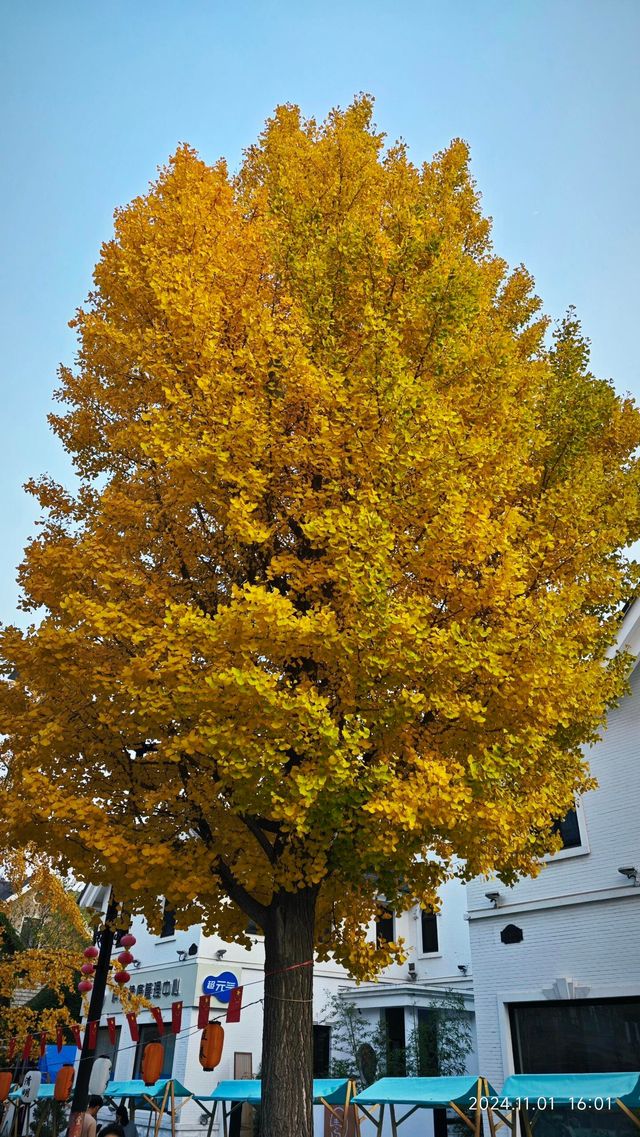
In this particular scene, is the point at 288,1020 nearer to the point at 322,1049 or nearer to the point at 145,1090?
the point at 145,1090

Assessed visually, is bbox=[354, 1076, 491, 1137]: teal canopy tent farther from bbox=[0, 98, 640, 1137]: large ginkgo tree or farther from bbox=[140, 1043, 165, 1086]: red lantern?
bbox=[0, 98, 640, 1137]: large ginkgo tree

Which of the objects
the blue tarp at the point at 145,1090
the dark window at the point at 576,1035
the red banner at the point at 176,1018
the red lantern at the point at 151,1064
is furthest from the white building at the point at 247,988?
the dark window at the point at 576,1035

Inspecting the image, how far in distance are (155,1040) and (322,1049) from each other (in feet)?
15.1

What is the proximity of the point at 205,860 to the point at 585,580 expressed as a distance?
4.90 m

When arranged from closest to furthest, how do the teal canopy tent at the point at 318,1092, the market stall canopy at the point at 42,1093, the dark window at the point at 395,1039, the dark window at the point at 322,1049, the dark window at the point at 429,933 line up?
the teal canopy tent at the point at 318,1092
the dark window at the point at 395,1039
the market stall canopy at the point at 42,1093
the dark window at the point at 322,1049
the dark window at the point at 429,933

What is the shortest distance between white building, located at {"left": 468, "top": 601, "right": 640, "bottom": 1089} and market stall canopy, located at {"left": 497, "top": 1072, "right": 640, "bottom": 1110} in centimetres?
122

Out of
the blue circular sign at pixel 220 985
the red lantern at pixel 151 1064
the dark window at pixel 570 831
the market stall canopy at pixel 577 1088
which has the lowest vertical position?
the market stall canopy at pixel 577 1088

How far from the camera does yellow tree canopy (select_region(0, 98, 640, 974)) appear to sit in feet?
20.4

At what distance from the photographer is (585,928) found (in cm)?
1115

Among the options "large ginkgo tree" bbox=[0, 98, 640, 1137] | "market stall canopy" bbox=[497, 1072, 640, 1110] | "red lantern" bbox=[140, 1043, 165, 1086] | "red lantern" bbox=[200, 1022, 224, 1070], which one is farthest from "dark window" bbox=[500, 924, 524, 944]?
"red lantern" bbox=[140, 1043, 165, 1086]

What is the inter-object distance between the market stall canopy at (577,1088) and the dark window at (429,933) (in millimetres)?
10934

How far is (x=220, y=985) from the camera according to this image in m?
17.9

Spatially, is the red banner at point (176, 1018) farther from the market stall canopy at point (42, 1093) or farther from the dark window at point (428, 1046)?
the market stall canopy at point (42, 1093)

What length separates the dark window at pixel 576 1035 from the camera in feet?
33.4
